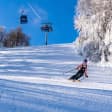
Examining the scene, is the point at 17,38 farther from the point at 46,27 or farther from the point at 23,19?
the point at 23,19

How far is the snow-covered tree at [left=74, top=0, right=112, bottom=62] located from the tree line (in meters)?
34.1


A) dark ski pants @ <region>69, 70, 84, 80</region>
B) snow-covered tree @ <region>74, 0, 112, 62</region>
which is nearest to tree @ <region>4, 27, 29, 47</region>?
snow-covered tree @ <region>74, 0, 112, 62</region>

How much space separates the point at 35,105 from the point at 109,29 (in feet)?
63.9

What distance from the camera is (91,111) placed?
8.37 meters

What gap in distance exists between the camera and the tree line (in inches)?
2559

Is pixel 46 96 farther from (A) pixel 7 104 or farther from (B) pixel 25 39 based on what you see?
(B) pixel 25 39

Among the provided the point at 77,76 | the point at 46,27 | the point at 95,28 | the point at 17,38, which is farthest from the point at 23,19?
the point at 17,38

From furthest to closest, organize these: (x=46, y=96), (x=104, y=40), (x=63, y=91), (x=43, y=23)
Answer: (x=43, y=23)
(x=104, y=40)
(x=63, y=91)
(x=46, y=96)

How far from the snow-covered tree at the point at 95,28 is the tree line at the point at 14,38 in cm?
3411

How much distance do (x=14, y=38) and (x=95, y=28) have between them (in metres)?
38.2

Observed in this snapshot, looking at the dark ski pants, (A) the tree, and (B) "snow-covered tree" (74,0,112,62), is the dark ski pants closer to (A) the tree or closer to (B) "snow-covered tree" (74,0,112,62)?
(B) "snow-covered tree" (74,0,112,62)

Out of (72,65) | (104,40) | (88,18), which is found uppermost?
(88,18)

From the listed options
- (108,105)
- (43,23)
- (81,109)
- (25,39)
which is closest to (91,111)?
(81,109)

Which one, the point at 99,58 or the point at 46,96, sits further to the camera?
the point at 99,58
